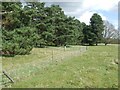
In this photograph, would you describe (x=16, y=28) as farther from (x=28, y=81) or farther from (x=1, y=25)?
(x=28, y=81)

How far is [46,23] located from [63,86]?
129ft

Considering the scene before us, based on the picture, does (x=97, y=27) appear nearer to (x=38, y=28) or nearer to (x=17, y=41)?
(x=38, y=28)

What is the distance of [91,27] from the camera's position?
79625 millimetres

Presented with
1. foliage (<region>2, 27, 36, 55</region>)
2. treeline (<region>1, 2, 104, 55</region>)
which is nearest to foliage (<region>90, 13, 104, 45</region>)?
treeline (<region>1, 2, 104, 55</region>)

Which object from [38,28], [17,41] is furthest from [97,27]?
[17,41]

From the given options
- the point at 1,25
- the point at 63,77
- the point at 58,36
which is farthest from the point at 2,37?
the point at 58,36

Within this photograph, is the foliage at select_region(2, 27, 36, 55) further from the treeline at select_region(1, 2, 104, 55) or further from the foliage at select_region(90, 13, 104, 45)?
the foliage at select_region(90, 13, 104, 45)

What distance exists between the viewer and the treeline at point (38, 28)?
2643 cm

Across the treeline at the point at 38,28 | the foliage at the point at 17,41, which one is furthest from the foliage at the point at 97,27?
the foliage at the point at 17,41

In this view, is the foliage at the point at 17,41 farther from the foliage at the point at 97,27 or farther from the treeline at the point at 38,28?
the foliage at the point at 97,27

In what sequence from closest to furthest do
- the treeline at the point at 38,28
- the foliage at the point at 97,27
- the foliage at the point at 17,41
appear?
the foliage at the point at 17,41 < the treeline at the point at 38,28 < the foliage at the point at 97,27

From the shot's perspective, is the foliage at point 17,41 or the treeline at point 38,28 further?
the treeline at point 38,28

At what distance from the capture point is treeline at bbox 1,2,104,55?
26427 mm

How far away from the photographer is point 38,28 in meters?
48.8
